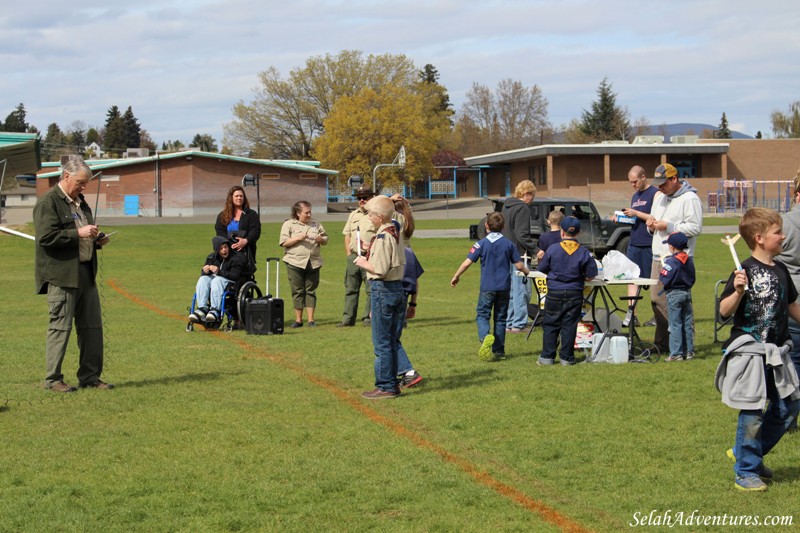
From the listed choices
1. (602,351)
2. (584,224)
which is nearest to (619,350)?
(602,351)

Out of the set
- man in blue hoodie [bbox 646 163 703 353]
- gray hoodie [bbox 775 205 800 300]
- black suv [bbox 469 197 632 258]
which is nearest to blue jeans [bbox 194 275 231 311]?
man in blue hoodie [bbox 646 163 703 353]

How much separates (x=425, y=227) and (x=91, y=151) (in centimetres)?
7456

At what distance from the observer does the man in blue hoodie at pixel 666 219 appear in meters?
10.5

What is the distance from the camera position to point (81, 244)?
29.1 feet

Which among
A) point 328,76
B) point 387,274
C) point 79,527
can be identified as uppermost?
point 328,76

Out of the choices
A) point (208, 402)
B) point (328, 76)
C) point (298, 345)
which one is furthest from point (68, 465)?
point (328, 76)

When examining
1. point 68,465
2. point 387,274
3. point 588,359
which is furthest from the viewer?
point 588,359

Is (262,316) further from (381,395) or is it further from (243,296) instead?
(381,395)

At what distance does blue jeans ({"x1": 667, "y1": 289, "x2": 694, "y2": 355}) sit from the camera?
1015 cm

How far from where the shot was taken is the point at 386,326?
849 centimetres

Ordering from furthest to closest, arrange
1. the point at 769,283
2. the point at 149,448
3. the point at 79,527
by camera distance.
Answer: the point at 149,448 < the point at 769,283 < the point at 79,527

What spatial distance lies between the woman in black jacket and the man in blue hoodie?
5.49 meters

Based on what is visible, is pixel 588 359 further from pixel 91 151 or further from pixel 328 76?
pixel 91 151

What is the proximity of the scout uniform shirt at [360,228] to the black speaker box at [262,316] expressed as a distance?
135 centimetres
